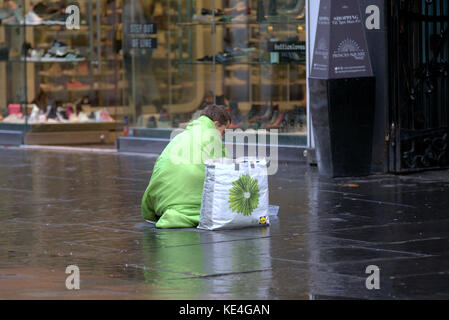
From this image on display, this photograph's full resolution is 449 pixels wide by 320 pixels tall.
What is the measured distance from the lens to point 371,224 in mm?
9242

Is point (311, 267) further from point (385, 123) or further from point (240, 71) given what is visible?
point (240, 71)

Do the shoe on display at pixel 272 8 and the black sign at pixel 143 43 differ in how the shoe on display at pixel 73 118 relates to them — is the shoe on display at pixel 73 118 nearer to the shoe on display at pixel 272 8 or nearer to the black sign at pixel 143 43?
the black sign at pixel 143 43

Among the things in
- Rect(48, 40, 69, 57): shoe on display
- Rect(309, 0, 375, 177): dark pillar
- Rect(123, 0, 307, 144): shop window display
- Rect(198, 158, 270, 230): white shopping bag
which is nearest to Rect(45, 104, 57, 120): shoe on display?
Rect(48, 40, 69, 57): shoe on display

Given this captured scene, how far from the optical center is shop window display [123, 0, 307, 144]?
A: 15.4m

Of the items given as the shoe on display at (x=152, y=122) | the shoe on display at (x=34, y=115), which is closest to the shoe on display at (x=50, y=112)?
the shoe on display at (x=34, y=115)

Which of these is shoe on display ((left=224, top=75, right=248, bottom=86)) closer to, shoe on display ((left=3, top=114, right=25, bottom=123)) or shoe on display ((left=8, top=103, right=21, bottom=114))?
shoe on display ((left=3, top=114, right=25, bottom=123))

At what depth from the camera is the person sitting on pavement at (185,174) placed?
30.7 feet

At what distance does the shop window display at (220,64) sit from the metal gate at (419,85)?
2037 mm

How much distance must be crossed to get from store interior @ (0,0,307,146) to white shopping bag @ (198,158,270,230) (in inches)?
242

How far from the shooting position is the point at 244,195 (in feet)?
29.4

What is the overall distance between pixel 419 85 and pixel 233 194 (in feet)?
18.2

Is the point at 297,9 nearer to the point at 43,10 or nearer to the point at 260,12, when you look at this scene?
the point at 260,12

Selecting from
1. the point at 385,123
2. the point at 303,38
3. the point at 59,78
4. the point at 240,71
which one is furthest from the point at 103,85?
the point at 385,123
